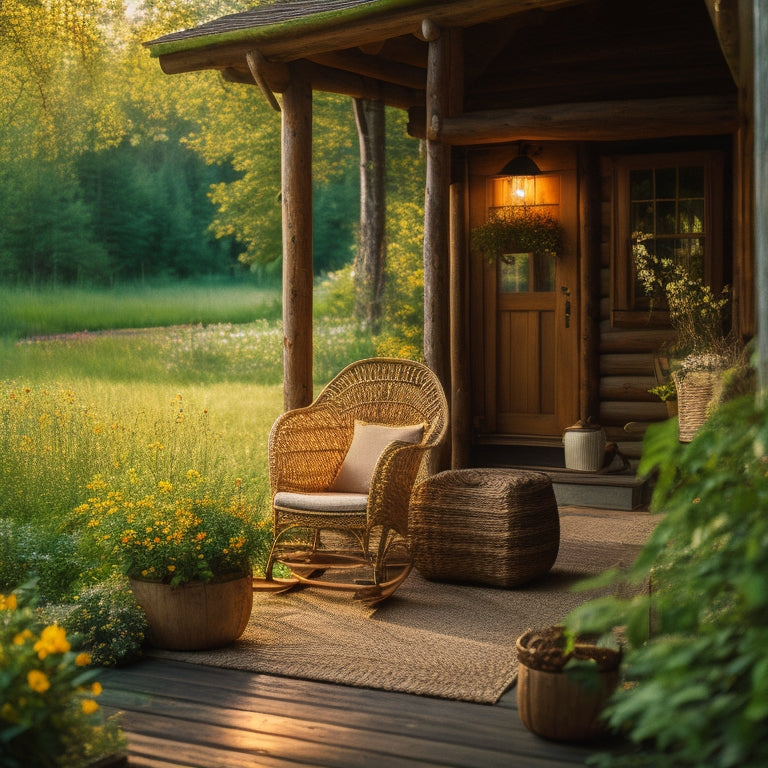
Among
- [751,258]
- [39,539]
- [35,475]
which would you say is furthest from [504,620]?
[35,475]

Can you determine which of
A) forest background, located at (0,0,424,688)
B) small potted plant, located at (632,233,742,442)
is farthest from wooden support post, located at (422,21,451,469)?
forest background, located at (0,0,424,688)

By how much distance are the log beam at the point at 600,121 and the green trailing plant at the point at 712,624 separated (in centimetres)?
431

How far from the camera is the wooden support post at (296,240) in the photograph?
6961mm

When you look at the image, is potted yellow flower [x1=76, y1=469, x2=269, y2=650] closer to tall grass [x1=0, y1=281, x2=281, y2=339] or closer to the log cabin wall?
the log cabin wall

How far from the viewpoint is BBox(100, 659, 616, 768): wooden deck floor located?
3201mm

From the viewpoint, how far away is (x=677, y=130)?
663cm

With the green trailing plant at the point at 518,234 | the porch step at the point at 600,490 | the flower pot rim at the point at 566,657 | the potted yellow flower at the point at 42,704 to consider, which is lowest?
the porch step at the point at 600,490

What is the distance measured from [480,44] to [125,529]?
16.4 feet

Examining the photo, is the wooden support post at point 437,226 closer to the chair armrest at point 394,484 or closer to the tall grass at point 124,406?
the chair armrest at point 394,484

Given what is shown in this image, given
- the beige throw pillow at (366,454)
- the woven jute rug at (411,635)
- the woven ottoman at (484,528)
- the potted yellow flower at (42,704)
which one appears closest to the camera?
the potted yellow flower at (42,704)

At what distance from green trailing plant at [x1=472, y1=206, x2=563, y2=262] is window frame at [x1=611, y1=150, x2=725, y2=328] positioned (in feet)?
1.51

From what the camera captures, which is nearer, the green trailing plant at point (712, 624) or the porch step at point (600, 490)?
the green trailing plant at point (712, 624)

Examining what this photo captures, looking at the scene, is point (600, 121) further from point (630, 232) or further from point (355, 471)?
point (355, 471)

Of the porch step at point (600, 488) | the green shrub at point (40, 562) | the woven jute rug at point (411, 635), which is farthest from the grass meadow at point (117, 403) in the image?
the porch step at point (600, 488)
